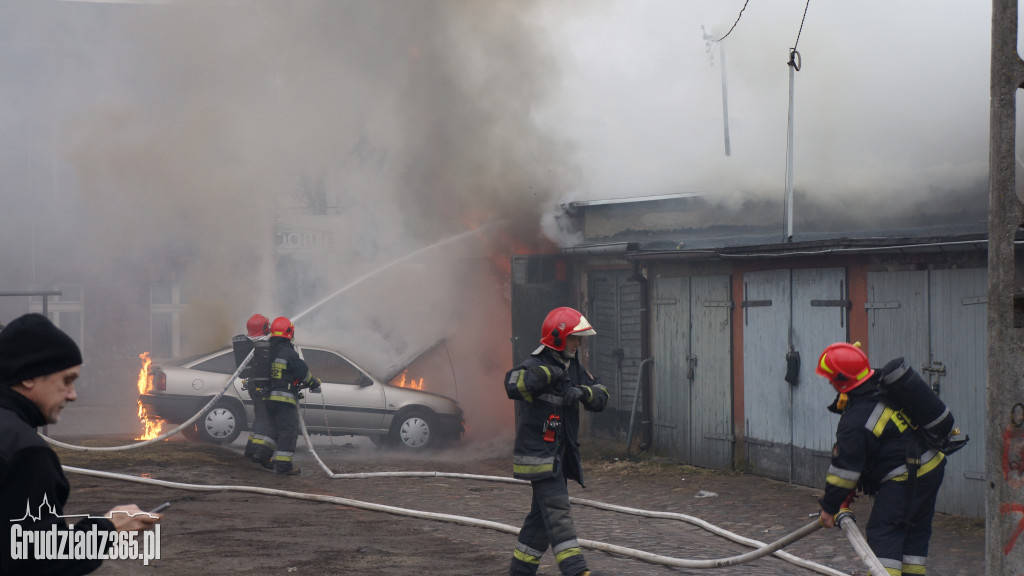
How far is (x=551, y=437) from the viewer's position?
20.1 ft

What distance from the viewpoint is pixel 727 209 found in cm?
1438

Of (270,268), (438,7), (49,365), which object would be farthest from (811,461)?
(270,268)

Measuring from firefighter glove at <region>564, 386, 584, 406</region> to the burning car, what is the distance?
25.0ft

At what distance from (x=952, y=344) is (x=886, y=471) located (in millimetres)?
3968

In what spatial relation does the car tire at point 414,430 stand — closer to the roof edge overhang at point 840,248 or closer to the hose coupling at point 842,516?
the roof edge overhang at point 840,248

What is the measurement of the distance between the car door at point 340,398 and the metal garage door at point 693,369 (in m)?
3.94

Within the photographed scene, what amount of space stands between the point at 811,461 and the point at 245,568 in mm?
6296

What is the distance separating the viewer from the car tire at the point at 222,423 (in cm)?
1293

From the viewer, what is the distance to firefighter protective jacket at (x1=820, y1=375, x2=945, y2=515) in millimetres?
5250

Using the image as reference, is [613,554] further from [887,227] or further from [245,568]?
[887,227]

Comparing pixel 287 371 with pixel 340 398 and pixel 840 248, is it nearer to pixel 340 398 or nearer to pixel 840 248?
pixel 340 398

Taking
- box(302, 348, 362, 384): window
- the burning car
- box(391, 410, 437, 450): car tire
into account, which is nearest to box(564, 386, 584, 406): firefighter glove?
the burning car

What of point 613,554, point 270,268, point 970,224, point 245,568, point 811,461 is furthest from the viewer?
point 270,268

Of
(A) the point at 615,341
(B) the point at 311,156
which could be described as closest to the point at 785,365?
(A) the point at 615,341
